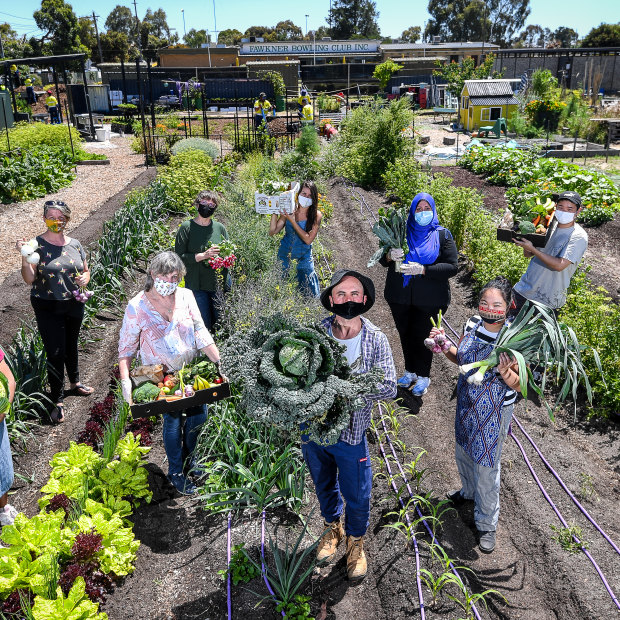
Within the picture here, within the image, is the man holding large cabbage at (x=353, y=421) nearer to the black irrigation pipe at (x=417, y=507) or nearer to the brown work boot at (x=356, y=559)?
the brown work boot at (x=356, y=559)

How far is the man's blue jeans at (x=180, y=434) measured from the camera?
3.41 metres

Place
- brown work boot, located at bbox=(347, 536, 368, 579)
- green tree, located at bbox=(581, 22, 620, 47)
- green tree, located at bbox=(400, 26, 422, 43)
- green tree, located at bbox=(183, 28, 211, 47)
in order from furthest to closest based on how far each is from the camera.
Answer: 1. green tree, located at bbox=(400, 26, 422, 43)
2. green tree, located at bbox=(183, 28, 211, 47)
3. green tree, located at bbox=(581, 22, 620, 47)
4. brown work boot, located at bbox=(347, 536, 368, 579)

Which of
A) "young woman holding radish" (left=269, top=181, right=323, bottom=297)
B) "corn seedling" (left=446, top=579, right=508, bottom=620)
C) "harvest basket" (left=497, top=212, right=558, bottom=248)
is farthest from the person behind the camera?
"young woman holding radish" (left=269, top=181, right=323, bottom=297)

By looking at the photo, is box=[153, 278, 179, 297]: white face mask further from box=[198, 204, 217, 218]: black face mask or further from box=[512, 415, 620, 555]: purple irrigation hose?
box=[512, 415, 620, 555]: purple irrigation hose

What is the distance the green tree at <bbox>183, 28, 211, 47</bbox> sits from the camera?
84500 millimetres

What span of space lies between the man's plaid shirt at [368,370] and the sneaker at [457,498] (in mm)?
1150

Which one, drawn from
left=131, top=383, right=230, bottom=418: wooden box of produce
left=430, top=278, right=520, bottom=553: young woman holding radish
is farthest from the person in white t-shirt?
left=131, top=383, right=230, bottom=418: wooden box of produce

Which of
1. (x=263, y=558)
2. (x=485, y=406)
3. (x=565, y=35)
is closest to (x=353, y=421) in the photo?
(x=485, y=406)

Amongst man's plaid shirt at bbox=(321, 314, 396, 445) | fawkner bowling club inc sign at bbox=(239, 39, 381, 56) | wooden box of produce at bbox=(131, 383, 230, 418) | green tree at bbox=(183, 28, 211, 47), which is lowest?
wooden box of produce at bbox=(131, 383, 230, 418)

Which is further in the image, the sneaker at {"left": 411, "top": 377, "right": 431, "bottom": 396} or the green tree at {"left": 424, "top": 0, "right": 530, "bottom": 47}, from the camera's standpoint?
the green tree at {"left": 424, "top": 0, "right": 530, "bottom": 47}

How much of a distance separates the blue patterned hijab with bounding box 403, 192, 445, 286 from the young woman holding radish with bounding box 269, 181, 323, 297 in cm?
109

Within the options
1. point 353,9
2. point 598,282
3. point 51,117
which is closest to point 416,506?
point 598,282

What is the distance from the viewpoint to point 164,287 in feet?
10.5

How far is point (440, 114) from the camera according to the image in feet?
100
